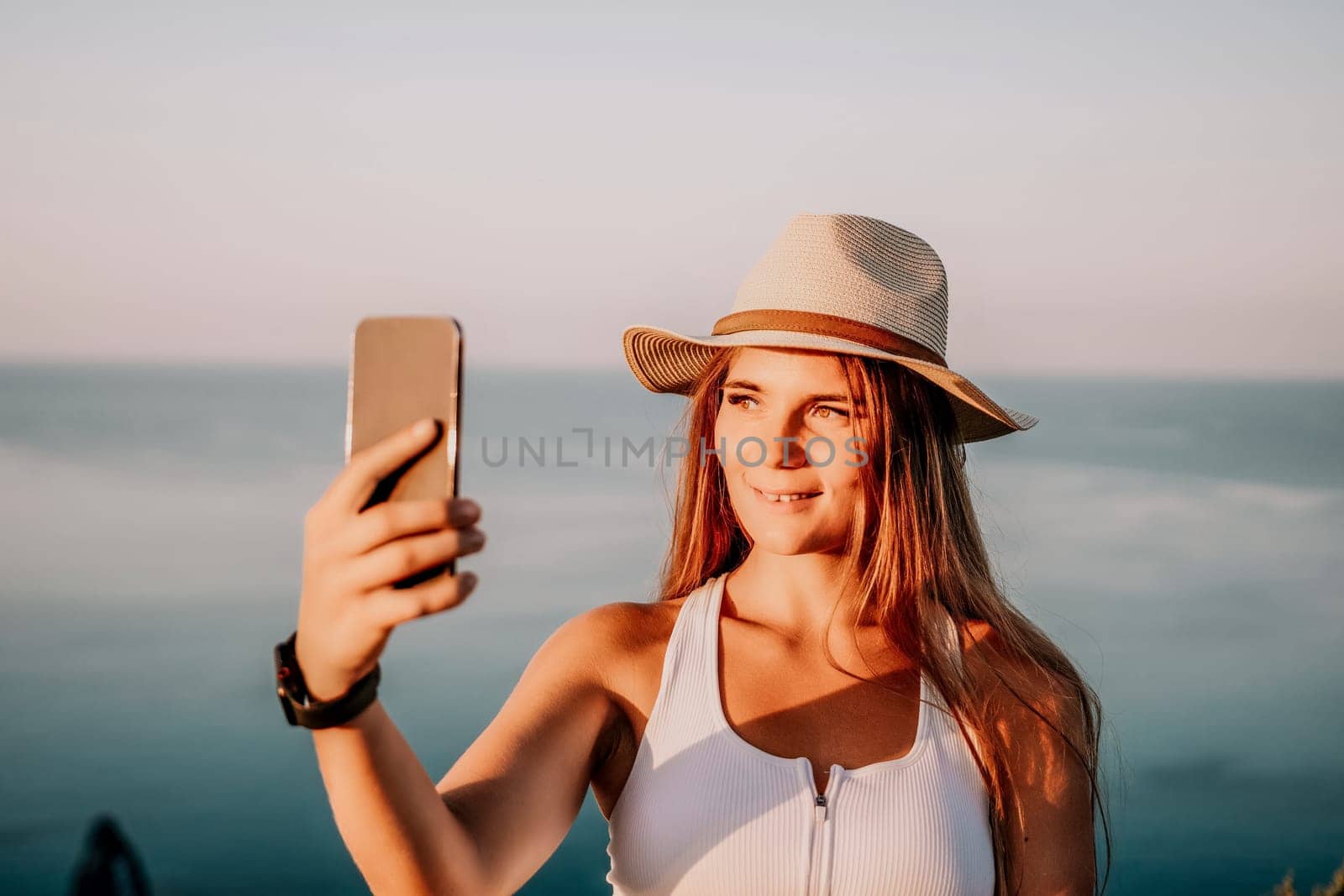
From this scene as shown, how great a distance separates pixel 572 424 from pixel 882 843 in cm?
1162

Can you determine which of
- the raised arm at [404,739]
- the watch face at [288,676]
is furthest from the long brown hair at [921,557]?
the watch face at [288,676]

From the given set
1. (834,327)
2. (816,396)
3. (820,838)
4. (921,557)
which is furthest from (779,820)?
(834,327)

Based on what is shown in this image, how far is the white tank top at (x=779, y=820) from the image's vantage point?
229 cm

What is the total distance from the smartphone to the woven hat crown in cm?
138

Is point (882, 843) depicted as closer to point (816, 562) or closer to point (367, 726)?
point (816, 562)

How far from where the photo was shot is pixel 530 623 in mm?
9312

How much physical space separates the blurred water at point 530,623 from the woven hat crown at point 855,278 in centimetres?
319

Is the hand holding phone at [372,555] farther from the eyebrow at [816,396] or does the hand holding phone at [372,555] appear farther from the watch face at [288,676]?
the eyebrow at [816,396]

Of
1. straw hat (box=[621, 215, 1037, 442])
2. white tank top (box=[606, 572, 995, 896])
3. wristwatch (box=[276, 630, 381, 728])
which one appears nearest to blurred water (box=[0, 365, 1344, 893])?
straw hat (box=[621, 215, 1037, 442])

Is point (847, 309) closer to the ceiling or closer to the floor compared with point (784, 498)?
closer to the ceiling

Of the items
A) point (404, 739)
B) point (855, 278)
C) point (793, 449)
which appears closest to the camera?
point (404, 739)

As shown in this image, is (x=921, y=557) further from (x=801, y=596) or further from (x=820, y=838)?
(x=820, y=838)

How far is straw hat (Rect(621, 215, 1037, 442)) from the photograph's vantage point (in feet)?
8.20

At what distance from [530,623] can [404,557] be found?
8.26m
